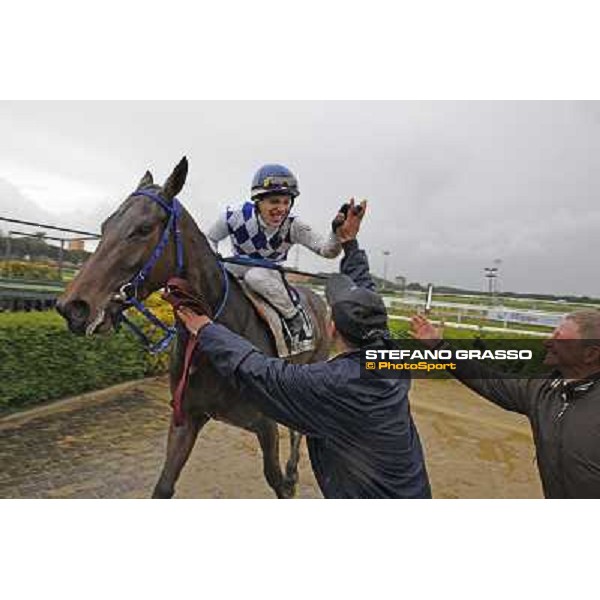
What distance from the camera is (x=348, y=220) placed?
2.16 metres

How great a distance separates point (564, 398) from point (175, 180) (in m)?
1.80

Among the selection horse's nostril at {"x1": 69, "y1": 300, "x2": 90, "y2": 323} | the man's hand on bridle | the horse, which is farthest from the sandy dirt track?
horse's nostril at {"x1": 69, "y1": 300, "x2": 90, "y2": 323}

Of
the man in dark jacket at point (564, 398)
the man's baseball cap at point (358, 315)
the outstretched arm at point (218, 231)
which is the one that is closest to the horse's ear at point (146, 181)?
the outstretched arm at point (218, 231)

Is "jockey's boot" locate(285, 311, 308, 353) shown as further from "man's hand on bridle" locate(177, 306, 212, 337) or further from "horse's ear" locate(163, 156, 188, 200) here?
"horse's ear" locate(163, 156, 188, 200)

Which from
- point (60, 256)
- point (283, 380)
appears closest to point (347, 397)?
point (283, 380)

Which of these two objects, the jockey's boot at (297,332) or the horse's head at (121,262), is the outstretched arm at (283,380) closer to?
the horse's head at (121,262)

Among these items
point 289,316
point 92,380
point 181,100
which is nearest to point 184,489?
point 289,316

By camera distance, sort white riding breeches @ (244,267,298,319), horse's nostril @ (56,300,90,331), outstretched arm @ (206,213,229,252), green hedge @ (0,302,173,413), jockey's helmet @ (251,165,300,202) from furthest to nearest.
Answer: green hedge @ (0,302,173,413)
white riding breeches @ (244,267,298,319)
outstretched arm @ (206,213,229,252)
jockey's helmet @ (251,165,300,202)
horse's nostril @ (56,300,90,331)

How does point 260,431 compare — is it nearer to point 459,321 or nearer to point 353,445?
point 353,445

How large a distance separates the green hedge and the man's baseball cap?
3455mm

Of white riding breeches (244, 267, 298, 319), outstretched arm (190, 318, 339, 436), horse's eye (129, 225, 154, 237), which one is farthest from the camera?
white riding breeches (244, 267, 298, 319)

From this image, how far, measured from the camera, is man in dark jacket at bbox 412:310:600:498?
1.93 metres

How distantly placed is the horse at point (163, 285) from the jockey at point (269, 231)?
0.41ft

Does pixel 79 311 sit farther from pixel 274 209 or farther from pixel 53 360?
pixel 53 360
